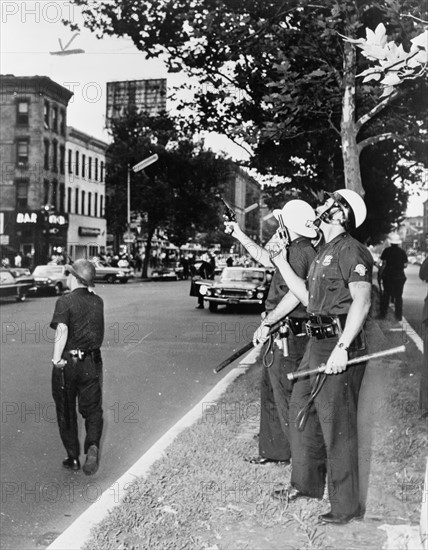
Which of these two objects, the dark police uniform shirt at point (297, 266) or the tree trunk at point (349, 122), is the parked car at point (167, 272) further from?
the dark police uniform shirt at point (297, 266)

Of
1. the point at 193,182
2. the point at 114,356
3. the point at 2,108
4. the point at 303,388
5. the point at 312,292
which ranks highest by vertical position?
the point at 2,108

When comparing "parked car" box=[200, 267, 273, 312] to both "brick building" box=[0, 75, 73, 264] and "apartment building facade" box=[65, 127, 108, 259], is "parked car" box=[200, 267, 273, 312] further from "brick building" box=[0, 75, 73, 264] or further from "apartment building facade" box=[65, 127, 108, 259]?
"brick building" box=[0, 75, 73, 264]

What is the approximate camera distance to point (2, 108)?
600 inches

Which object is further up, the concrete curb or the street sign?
the street sign

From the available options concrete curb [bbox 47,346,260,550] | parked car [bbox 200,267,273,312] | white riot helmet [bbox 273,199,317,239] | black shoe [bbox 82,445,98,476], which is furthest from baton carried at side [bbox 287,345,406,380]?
parked car [bbox 200,267,273,312]

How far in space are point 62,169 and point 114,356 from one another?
8.84 m

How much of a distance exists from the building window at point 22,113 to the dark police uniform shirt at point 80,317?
9114mm

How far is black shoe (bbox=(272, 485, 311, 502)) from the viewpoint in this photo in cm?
421

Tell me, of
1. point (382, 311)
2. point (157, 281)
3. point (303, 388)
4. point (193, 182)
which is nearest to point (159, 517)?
point (303, 388)

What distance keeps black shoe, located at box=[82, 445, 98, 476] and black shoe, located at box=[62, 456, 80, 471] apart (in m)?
0.11

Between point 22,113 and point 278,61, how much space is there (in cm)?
829

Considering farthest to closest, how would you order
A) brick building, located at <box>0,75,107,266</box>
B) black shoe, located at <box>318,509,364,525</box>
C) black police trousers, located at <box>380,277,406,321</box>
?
1. black police trousers, located at <box>380,277,406,321</box>
2. brick building, located at <box>0,75,107,266</box>
3. black shoe, located at <box>318,509,364,525</box>

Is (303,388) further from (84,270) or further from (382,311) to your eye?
(382,311)

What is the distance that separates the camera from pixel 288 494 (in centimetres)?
423
